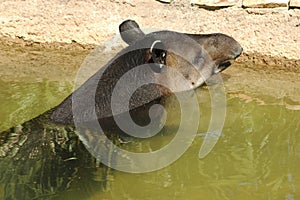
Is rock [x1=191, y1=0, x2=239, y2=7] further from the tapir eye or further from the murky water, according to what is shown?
the tapir eye

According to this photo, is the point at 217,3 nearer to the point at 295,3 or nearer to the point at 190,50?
the point at 295,3

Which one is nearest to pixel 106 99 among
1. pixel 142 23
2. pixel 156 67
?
pixel 156 67

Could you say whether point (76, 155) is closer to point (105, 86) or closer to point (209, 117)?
point (105, 86)

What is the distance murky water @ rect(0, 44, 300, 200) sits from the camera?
4.21m

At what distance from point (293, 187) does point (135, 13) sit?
3.38 meters

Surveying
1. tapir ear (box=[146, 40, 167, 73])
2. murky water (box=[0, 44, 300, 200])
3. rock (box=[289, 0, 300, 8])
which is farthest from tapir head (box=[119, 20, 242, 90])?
rock (box=[289, 0, 300, 8])

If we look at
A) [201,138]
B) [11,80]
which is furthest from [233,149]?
[11,80]

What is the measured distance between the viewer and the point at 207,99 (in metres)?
5.92

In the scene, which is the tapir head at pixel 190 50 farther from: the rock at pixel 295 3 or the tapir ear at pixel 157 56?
the rock at pixel 295 3

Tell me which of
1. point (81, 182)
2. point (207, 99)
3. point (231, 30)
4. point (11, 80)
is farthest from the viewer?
point (231, 30)

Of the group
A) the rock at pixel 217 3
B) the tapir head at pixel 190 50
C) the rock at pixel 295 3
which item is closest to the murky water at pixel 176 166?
the tapir head at pixel 190 50

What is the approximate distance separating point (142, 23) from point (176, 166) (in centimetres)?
277

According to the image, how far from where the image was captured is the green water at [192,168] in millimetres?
4207

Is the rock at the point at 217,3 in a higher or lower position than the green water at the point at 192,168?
higher
